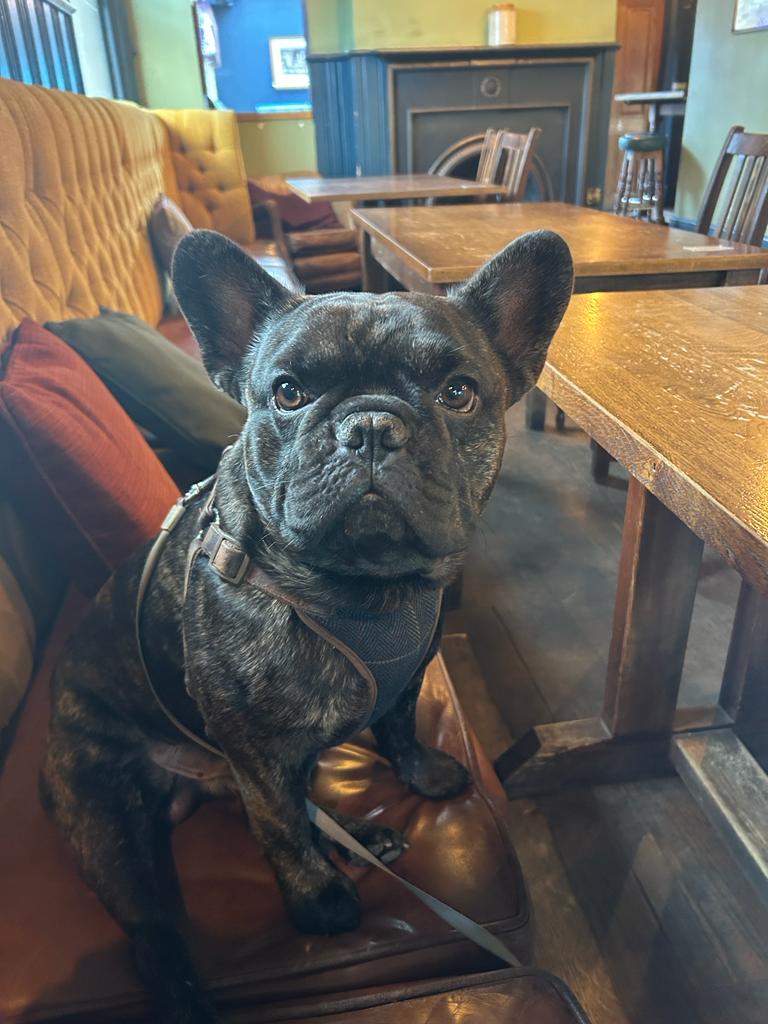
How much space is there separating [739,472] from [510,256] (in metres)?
0.38

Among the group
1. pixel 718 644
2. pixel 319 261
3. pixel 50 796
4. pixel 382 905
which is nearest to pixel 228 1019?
pixel 382 905

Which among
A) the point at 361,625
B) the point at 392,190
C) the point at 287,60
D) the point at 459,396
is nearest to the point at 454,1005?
the point at 361,625

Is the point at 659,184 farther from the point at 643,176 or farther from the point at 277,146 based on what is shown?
the point at 277,146

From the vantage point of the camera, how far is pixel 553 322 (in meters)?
0.96

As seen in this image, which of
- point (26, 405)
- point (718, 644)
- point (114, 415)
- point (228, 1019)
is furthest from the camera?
point (718, 644)

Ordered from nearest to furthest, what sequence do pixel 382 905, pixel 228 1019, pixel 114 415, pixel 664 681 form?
pixel 228 1019, pixel 382 905, pixel 114 415, pixel 664 681

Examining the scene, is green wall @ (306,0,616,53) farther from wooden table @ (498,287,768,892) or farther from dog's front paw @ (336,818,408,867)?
dog's front paw @ (336,818,408,867)

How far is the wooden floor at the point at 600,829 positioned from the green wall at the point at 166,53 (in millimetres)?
4741

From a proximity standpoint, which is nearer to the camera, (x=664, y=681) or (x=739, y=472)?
(x=739, y=472)

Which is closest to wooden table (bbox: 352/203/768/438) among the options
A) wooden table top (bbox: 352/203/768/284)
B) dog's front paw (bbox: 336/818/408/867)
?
wooden table top (bbox: 352/203/768/284)

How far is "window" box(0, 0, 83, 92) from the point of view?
9.55 feet

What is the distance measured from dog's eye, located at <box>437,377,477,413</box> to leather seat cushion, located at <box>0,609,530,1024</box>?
529 millimetres

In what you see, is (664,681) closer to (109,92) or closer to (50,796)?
(50,796)

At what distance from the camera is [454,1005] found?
0.74 metres
